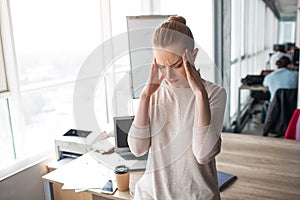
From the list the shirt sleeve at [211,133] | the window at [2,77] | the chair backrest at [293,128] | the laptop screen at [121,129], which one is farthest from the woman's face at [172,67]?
the chair backrest at [293,128]

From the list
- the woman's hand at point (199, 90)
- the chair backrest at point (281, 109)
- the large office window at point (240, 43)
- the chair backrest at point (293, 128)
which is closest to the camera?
the woman's hand at point (199, 90)

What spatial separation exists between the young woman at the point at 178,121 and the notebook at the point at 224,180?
18.4 inches

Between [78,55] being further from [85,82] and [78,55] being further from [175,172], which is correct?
[175,172]

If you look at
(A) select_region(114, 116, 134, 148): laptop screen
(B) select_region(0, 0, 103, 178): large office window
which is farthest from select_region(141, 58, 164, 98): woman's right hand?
(B) select_region(0, 0, 103, 178): large office window

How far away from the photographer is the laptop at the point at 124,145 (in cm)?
160

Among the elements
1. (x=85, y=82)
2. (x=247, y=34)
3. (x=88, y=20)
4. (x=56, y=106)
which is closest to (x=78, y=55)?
(x=88, y=20)

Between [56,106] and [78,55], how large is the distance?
0.54 m

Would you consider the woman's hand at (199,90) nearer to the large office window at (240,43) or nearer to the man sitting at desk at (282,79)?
the man sitting at desk at (282,79)

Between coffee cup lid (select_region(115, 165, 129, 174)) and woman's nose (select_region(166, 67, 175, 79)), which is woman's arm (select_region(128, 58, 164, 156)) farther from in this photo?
coffee cup lid (select_region(115, 165, 129, 174))

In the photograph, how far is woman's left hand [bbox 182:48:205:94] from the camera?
886mm

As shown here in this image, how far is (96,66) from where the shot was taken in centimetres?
125

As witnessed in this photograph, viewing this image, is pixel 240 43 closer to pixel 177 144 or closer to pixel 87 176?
pixel 87 176

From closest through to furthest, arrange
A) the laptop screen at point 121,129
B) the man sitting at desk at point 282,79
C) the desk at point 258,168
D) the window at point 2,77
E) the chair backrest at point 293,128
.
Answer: the desk at point 258,168 < the laptop screen at point 121,129 < the window at point 2,77 < the chair backrest at point 293,128 < the man sitting at desk at point 282,79

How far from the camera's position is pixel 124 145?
71.2 inches
